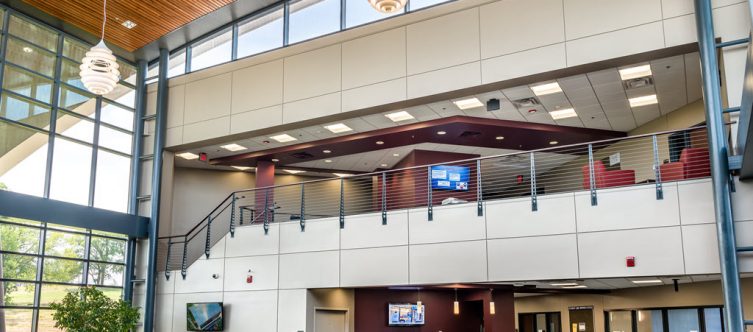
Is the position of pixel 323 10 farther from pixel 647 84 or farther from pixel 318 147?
pixel 647 84

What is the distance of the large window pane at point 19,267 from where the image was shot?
506 inches

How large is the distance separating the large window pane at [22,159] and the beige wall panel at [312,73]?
5.17 metres

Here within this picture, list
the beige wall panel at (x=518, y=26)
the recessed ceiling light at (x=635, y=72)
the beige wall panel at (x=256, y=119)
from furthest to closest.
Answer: the beige wall panel at (x=256, y=119) < the beige wall panel at (x=518, y=26) < the recessed ceiling light at (x=635, y=72)

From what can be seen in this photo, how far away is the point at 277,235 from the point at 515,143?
19.0 feet

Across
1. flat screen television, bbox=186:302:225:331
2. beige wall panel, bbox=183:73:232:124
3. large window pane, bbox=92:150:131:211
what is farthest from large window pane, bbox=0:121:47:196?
flat screen television, bbox=186:302:225:331

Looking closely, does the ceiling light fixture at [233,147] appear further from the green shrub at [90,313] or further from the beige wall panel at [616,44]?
the beige wall panel at [616,44]

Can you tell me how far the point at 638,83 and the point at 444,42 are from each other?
3.55m

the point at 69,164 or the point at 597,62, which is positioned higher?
the point at 597,62

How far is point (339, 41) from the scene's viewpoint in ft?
45.5

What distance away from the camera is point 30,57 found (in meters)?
13.8

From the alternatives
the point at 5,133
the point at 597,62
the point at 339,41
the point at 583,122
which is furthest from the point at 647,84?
the point at 5,133

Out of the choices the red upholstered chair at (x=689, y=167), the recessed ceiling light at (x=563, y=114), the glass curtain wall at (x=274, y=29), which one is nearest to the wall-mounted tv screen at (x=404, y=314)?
the recessed ceiling light at (x=563, y=114)

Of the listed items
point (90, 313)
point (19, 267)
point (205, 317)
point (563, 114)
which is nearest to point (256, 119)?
point (205, 317)

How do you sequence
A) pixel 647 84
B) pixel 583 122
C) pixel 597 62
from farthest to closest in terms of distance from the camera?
1. pixel 583 122
2. pixel 647 84
3. pixel 597 62
